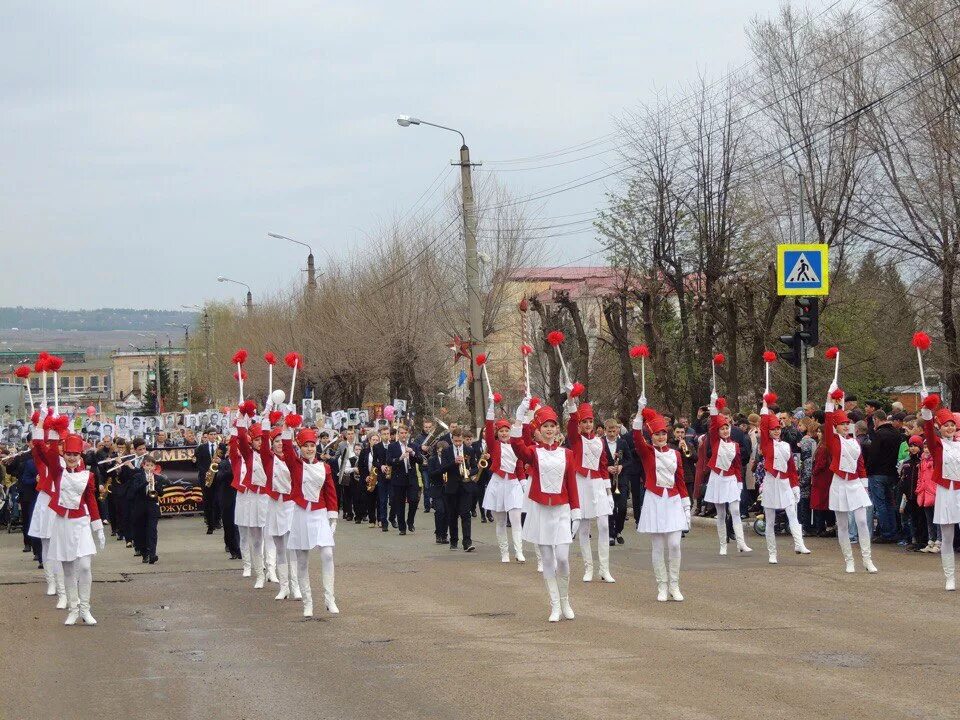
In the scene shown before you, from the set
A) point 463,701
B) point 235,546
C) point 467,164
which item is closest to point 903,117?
point 467,164

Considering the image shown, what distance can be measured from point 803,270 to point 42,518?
12719mm

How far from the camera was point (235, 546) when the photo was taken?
20562mm

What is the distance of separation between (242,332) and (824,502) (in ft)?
181

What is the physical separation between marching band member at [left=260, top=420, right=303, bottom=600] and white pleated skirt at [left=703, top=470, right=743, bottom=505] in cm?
592

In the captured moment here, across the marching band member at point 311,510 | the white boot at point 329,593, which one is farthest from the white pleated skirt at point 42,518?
the white boot at point 329,593

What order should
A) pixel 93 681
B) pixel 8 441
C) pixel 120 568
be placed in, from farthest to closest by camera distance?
pixel 8 441
pixel 120 568
pixel 93 681

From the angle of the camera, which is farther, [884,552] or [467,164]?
[467,164]

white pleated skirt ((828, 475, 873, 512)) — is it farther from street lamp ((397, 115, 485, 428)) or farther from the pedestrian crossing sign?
street lamp ((397, 115, 485, 428))

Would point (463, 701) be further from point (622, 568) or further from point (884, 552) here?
point (884, 552)

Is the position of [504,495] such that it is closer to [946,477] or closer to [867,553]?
[867,553]

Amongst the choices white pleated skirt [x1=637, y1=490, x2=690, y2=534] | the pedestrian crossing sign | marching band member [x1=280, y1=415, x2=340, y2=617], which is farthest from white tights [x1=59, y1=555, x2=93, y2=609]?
the pedestrian crossing sign

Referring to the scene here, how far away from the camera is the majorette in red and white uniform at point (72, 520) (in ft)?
44.3

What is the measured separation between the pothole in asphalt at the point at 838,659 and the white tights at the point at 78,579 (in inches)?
280

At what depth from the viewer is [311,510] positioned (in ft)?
43.9
